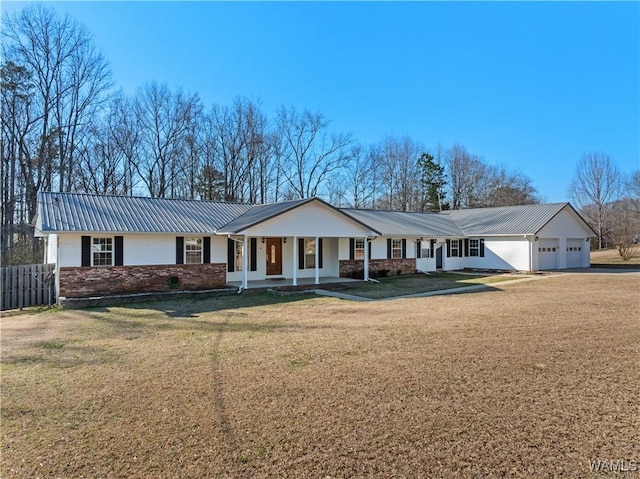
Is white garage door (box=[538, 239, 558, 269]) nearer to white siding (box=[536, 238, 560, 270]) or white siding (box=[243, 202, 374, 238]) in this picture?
white siding (box=[536, 238, 560, 270])

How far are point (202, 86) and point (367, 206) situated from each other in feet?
65.2

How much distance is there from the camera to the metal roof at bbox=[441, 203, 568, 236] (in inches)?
983

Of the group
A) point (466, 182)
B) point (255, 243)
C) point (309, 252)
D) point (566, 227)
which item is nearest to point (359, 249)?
point (309, 252)

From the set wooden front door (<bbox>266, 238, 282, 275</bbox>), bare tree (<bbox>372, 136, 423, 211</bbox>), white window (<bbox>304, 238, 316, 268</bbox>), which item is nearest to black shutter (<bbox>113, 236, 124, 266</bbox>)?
wooden front door (<bbox>266, 238, 282, 275</bbox>)

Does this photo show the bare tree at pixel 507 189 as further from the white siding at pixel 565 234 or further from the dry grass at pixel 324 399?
the dry grass at pixel 324 399

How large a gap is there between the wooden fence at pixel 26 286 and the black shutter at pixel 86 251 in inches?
52.7

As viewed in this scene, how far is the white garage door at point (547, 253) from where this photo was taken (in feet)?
83.4

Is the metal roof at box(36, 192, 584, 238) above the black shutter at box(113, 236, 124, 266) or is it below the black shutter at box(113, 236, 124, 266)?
above

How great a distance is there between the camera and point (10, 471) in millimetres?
3551

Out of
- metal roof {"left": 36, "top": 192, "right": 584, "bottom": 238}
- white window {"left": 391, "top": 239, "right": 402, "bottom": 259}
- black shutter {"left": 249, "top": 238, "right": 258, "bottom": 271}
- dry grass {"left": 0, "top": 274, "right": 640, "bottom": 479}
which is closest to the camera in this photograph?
dry grass {"left": 0, "top": 274, "right": 640, "bottom": 479}

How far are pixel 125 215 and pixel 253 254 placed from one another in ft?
18.3

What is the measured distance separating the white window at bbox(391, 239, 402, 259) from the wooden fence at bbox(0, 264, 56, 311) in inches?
654

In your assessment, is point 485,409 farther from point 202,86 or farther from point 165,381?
point 202,86

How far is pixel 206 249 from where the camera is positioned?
55.2ft
